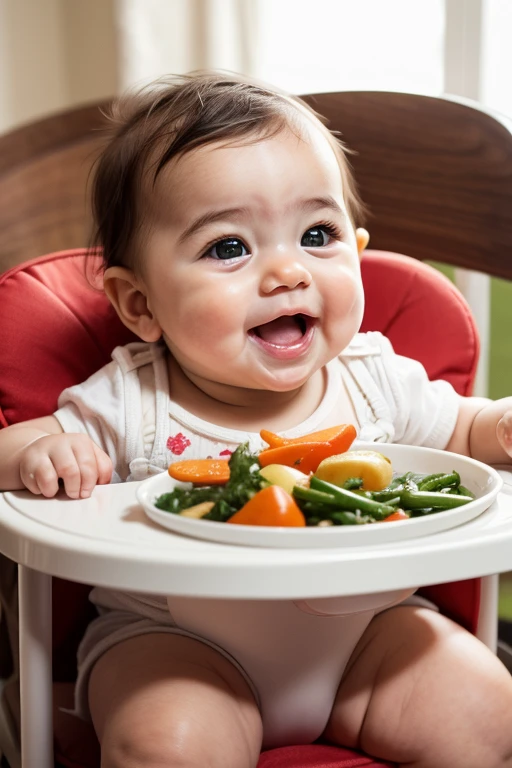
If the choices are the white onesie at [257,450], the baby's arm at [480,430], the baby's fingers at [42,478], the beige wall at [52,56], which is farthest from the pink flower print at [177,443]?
the beige wall at [52,56]

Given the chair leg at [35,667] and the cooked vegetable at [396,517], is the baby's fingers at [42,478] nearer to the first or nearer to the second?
the chair leg at [35,667]

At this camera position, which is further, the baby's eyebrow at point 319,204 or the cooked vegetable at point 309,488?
the baby's eyebrow at point 319,204

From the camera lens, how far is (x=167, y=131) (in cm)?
100

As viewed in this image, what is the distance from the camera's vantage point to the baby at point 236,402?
813 mm

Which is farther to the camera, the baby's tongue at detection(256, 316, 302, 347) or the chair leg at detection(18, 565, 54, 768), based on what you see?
the baby's tongue at detection(256, 316, 302, 347)

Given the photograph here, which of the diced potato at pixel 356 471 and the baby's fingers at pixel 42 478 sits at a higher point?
the diced potato at pixel 356 471

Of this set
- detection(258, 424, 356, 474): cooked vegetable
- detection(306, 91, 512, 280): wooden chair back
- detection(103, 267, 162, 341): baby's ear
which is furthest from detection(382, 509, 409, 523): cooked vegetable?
detection(306, 91, 512, 280): wooden chair back

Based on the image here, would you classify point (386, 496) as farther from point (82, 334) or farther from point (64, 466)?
point (82, 334)

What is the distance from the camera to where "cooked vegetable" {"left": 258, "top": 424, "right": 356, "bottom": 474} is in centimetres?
77

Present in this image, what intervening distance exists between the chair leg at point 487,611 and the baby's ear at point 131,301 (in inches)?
18.4

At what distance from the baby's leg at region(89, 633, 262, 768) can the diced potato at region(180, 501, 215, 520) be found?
19 centimetres

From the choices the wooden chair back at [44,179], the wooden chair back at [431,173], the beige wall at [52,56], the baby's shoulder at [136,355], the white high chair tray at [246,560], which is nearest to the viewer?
the white high chair tray at [246,560]

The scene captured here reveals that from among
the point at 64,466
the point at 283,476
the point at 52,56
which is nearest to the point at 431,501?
the point at 283,476

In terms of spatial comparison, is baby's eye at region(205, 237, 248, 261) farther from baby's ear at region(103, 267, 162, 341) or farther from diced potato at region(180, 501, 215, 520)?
diced potato at region(180, 501, 215, 520)
